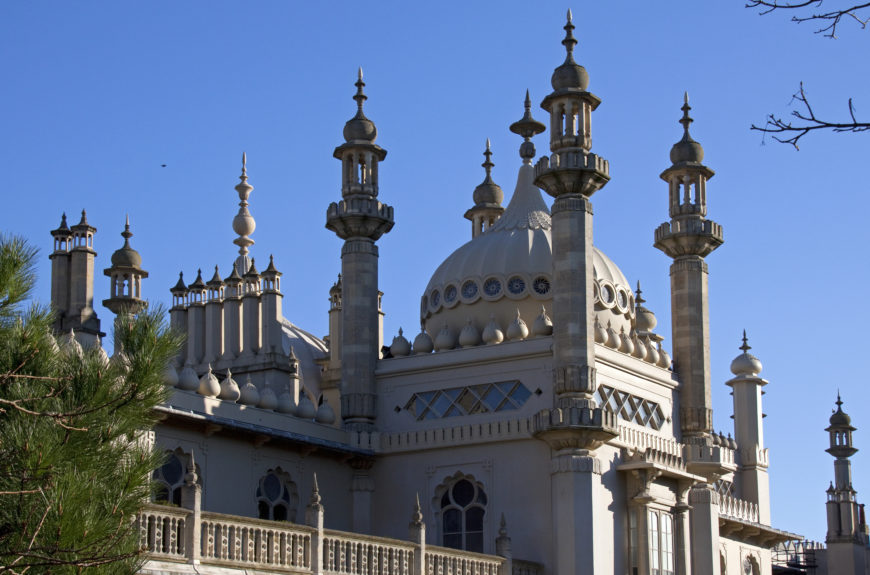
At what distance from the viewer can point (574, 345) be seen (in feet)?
108

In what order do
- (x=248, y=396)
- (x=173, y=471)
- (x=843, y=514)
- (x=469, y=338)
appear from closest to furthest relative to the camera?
(x=173, y=471) < (x=248, y=396) < (x=469, y=338) < (x=843, y=514)

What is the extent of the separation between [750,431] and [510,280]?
12.3 metres

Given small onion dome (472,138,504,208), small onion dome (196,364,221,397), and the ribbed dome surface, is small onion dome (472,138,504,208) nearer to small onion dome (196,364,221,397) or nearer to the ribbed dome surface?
the ribbed dome surface

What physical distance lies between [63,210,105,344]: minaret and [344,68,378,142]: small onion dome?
7419 millimetres

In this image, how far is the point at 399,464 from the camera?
35000mm

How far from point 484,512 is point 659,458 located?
13.7ft

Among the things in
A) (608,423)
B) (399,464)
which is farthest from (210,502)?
(608,423)

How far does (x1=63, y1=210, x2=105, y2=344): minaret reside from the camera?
38125 millimetres

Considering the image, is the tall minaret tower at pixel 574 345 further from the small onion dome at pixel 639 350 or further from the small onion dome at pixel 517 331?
the small onion dome at pixel 639 350

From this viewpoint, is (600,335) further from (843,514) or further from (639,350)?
(843,514)

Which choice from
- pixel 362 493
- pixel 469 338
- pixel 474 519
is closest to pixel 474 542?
pixel 474 519

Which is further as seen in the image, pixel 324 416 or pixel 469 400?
pixel 324 416

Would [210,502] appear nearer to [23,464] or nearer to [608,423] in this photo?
[608,423]

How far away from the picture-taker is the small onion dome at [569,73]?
114 feet
